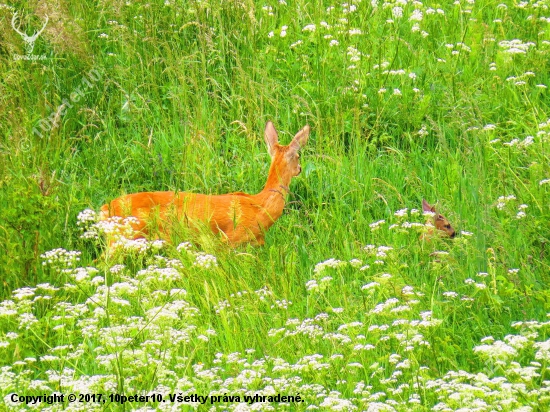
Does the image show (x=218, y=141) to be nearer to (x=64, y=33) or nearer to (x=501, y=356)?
(x=64, y=33)

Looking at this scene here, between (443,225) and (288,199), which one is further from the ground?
(443,225)

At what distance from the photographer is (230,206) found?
5949mm

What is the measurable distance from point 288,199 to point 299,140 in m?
0.41

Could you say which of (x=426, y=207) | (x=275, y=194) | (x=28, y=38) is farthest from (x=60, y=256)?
(x=28, y=38)

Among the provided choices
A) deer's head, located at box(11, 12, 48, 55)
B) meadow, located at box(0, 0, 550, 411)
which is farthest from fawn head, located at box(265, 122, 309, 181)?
deer's head, located at box(11, 12, 48, 55)

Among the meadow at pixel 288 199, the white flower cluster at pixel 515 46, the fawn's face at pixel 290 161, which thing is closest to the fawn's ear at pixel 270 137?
the fawn's face at pixel 290 161

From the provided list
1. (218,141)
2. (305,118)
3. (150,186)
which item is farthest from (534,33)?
(150,186)

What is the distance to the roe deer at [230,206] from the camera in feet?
18.9

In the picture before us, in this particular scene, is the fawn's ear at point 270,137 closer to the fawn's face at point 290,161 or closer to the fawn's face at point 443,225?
the fawn's face at point 290,161

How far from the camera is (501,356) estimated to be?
3.29m

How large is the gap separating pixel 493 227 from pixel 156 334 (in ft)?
6.32

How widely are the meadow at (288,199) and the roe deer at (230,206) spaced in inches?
5.1

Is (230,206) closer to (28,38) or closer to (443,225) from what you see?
(443,225)

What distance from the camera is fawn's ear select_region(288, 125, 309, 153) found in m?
6.23
